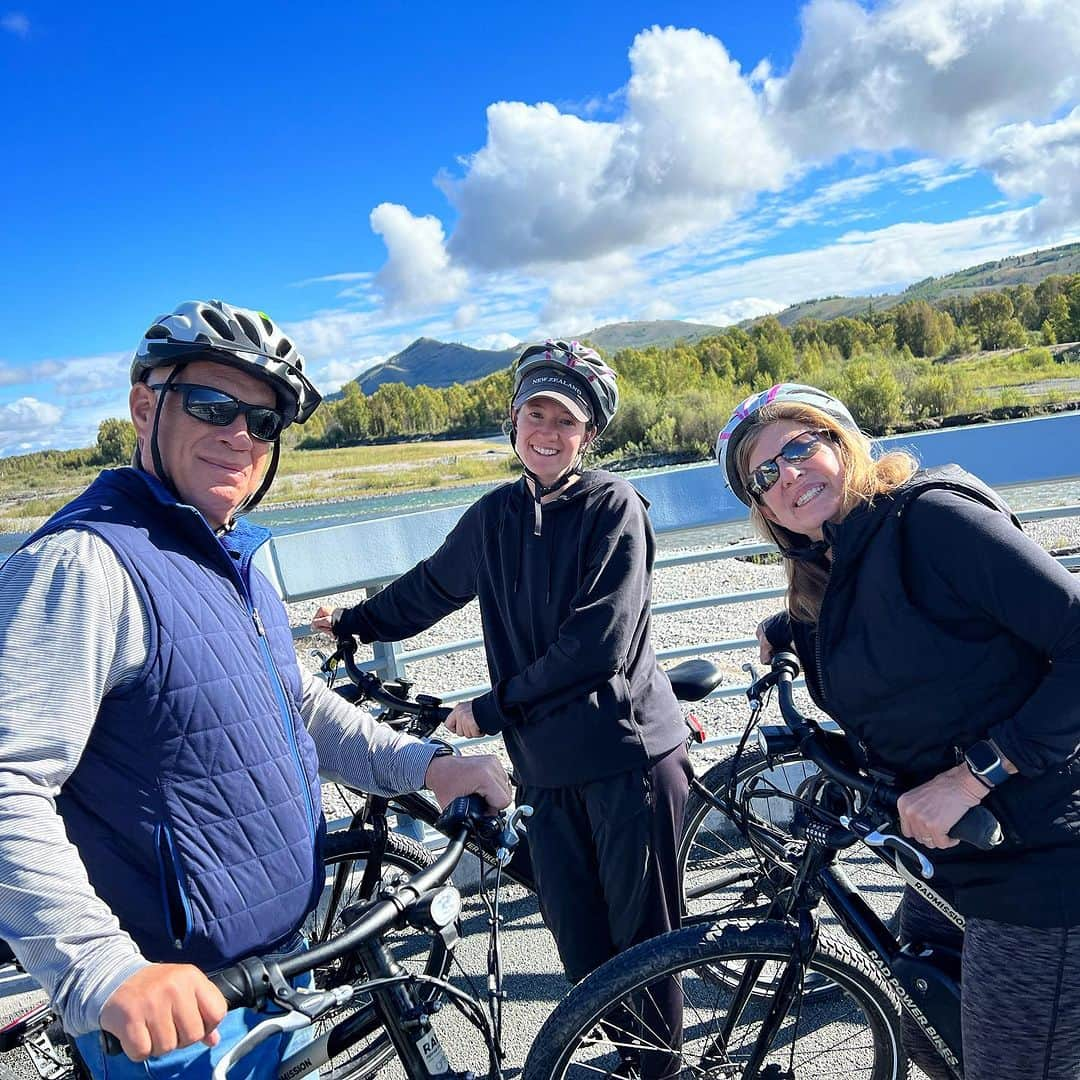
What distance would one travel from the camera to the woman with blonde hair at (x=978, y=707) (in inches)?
63.7

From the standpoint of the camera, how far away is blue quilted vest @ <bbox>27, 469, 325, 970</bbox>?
1341 millimetres

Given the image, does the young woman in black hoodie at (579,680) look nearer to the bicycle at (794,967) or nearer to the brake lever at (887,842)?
the bicycle at (794,967)

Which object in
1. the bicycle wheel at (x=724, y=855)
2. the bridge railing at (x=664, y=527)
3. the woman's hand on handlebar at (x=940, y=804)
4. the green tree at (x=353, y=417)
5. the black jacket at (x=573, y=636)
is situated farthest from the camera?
the green tree at (x=353, y=417)

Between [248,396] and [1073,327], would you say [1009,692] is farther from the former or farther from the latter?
[1073,327]

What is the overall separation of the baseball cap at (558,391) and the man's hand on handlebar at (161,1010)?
166 cm

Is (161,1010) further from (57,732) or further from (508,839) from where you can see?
(508,839)

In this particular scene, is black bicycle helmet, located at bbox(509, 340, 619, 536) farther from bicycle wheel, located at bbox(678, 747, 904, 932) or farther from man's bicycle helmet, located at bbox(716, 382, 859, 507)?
bicycle wheel, located at bbox(678, 747, 904, 932)

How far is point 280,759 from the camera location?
1536 mm

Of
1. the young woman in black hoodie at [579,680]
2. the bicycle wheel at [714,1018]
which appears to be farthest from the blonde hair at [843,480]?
the bicycle wheel at [714,1018]

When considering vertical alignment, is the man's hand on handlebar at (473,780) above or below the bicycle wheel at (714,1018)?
above

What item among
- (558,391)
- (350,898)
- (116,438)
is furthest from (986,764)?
(116,438)

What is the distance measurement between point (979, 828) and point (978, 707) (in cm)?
24

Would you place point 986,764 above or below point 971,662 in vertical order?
below

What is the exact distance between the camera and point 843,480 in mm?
1938
